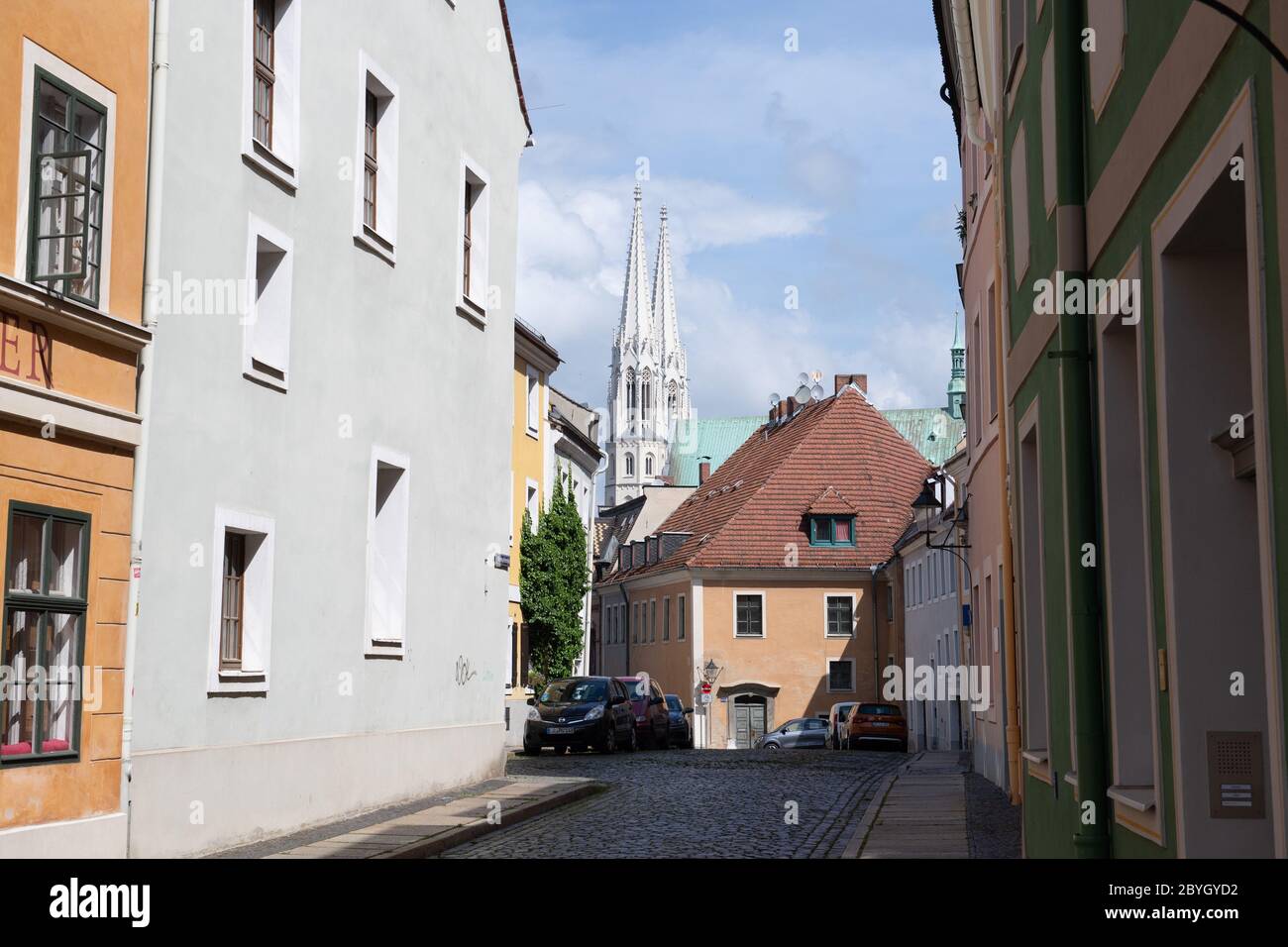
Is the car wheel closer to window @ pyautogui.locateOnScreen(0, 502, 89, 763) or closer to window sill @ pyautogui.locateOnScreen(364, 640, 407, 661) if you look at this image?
window sill @ pyautogui.locateOnScreen(364, 640, 407, 661)

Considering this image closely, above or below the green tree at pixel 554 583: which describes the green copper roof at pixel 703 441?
above

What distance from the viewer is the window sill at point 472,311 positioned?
840 inches

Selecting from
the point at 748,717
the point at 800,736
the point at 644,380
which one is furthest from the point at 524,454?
the point at 644,380

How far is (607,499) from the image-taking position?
17438 cm

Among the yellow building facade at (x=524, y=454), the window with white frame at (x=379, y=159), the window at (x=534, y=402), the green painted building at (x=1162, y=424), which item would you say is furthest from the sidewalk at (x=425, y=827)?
the window at (x=534, y=402)

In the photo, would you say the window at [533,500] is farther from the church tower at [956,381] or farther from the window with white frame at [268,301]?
the church tower at [956,381]

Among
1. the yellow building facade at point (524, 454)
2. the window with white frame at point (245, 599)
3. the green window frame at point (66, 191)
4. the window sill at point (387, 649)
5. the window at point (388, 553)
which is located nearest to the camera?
the green window frame at point (66, 191)

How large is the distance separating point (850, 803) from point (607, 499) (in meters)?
154

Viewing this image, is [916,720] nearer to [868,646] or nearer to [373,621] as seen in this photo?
[868,646]

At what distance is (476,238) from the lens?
22.4m

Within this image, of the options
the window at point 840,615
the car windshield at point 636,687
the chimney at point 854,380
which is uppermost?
the chimney at point 854,380

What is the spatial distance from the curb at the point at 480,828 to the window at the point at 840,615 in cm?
4071

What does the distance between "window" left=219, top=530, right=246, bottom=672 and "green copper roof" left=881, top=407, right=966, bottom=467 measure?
347 feet
